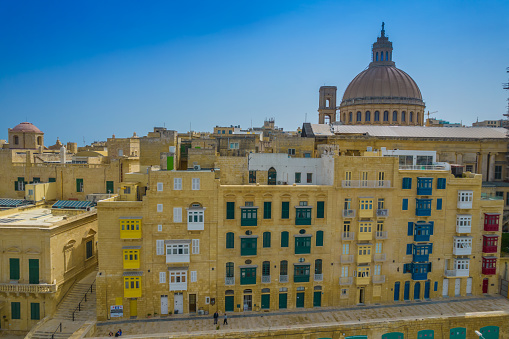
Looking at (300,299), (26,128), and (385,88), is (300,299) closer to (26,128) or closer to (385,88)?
(385,88)

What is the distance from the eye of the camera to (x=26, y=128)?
75062mm

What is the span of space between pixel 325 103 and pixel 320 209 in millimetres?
46377

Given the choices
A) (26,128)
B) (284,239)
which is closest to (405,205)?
(284,239)

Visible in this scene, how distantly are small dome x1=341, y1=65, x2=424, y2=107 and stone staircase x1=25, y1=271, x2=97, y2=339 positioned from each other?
53.4m

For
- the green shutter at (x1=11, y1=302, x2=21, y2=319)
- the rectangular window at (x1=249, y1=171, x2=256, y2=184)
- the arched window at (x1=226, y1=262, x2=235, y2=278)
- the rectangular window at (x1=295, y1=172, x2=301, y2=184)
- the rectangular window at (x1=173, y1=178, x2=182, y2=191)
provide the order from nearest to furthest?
1. the green shutter at (x1=11, y1=302, x2=21, y2=319)
2. the rectangular window at (x1=173, y1=178, x2=182, y2=191)
3. the arched window at (x1=226, y1=262, x2=235, y2=278)
4. the rectangular window at (x1=249, y1=171, x2=256, y2=184)
5. the rectangular window at (x1=295, y1=172, x2=301, y2=184)

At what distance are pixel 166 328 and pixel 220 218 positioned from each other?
423 inches

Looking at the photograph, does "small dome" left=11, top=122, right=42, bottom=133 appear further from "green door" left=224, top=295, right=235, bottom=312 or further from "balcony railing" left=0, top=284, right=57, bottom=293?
"green door" left=224, top=295, right=235, bottom=312

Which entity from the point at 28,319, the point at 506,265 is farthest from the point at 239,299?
the point at 506,265

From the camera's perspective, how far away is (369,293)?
129 feet

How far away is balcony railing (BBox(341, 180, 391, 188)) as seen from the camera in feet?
124

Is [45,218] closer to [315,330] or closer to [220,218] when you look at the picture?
[220,218]

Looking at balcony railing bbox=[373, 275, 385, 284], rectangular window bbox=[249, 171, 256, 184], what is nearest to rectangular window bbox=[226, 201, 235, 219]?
rectangular window bbox=[249, 171, 256, 184]

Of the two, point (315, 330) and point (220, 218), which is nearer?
point (315, 330)

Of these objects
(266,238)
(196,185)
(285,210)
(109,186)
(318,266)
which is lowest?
(318,266)
